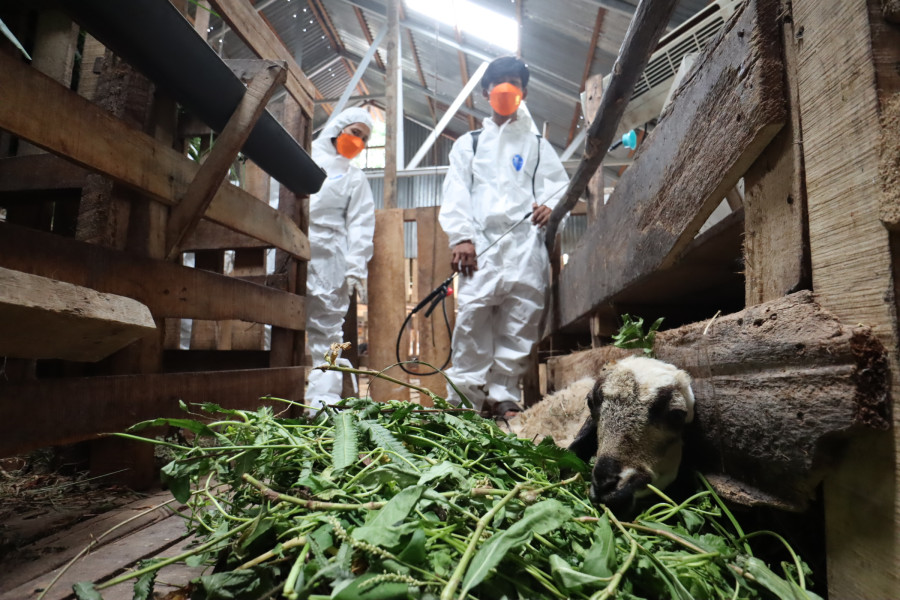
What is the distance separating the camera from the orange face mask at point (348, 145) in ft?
19.3

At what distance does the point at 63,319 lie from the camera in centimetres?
116

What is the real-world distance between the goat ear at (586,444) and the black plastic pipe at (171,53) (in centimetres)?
213

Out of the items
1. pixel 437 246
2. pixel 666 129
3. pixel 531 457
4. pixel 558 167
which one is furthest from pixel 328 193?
pixel 531 457

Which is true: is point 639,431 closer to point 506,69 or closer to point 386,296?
point 506,69

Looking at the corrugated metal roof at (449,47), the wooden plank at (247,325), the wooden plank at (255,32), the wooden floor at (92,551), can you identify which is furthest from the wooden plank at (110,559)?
the corrugated metal roof at (449,47)

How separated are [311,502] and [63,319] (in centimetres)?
76

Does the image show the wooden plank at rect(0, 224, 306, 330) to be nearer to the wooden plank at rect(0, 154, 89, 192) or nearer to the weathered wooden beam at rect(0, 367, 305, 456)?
the weathered wooden beam at rect(0, 367, 305, 456)

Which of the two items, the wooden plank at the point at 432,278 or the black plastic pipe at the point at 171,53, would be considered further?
the wooden plank at the point at 432,278

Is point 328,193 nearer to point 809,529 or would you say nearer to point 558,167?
point 558,167

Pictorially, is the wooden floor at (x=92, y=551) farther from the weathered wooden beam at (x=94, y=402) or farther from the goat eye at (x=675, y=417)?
the goat eye at (x=675, y=417)

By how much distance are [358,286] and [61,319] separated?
4.39m

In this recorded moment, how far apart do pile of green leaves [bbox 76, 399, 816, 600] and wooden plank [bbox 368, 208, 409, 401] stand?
4.13 m

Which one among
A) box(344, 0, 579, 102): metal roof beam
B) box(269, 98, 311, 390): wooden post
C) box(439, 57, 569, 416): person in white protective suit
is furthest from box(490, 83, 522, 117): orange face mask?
box(344, 0, 579, 102): metal roof beam

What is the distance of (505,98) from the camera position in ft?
15.1
